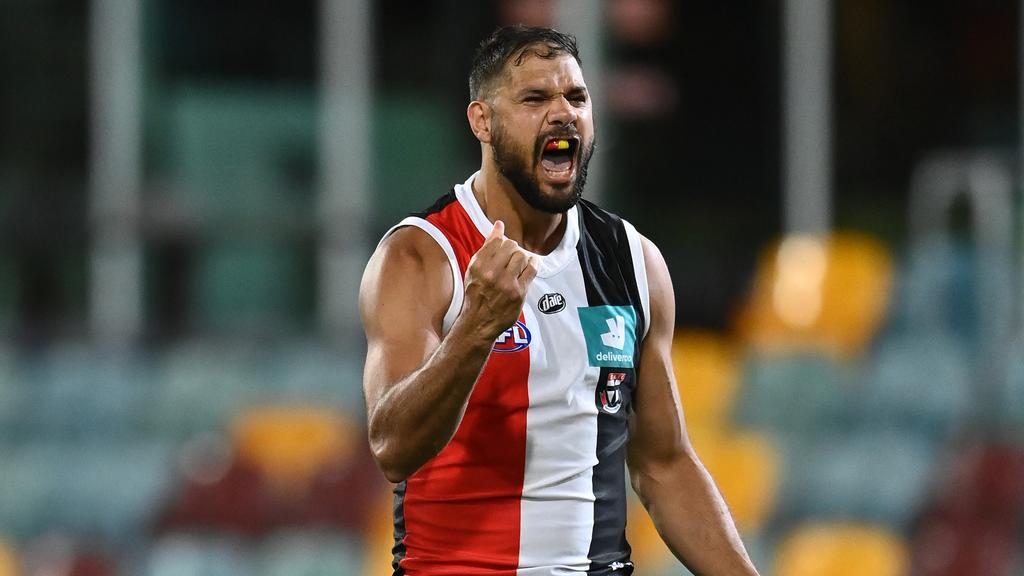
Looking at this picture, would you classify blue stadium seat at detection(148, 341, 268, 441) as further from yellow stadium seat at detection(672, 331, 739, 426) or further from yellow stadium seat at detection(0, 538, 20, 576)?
yellow stadium seat at detection(672, 331, 739, 426)

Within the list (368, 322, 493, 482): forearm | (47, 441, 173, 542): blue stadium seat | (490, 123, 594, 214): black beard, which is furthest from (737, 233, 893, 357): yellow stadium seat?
(368, 322, 493, 482): forearm

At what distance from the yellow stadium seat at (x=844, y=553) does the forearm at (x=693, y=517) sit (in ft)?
10.8

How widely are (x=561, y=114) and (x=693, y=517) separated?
3.09ft

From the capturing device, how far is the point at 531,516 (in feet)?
11.4

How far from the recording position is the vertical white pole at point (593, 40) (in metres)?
9.74

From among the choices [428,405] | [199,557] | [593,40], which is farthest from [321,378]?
[428,405]

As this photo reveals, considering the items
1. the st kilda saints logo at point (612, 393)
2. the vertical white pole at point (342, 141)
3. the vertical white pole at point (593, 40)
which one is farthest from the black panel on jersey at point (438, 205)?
the vertical white pole at point (342, 141)

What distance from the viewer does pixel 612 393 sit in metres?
3.59

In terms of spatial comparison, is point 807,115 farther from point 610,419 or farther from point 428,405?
point 428,405

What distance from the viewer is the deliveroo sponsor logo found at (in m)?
3.53

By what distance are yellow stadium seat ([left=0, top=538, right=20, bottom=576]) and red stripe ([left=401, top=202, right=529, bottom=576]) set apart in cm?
508

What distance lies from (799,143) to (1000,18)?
1268 mm

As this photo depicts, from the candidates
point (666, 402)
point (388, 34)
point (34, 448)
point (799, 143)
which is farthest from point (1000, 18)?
point (666, 402)

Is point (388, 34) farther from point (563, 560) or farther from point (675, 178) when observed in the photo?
point (563, 560)
